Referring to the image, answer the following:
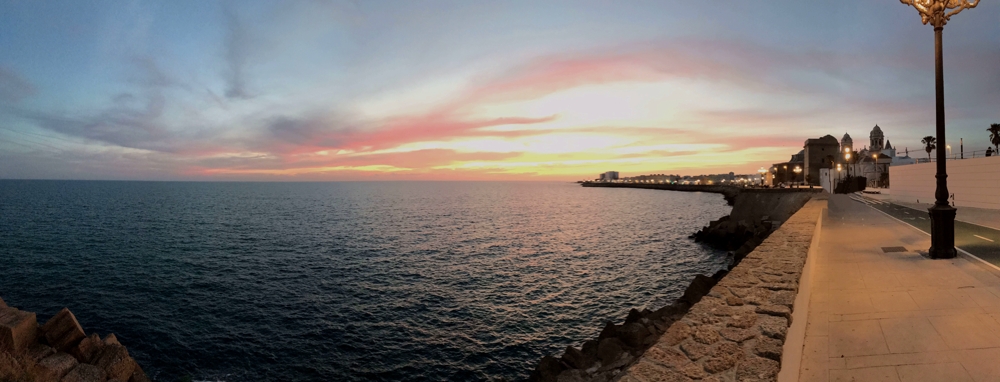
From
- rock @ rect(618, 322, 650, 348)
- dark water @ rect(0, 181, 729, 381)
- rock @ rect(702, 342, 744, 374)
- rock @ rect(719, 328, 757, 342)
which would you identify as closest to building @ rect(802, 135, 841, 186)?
dark water @ rect(0, 181, 729, 381)

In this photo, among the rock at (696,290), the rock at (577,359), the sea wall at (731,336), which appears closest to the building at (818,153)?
the rock at (696,290)

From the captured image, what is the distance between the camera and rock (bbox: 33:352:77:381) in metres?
9.95

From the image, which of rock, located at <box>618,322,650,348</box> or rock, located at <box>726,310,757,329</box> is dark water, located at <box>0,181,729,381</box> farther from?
rock, located at <box>726,310,757,329</box>

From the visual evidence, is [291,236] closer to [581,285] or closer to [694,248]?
[581,285]

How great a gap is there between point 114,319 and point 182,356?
6378 mm

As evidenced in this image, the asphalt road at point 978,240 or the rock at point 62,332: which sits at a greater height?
the asphalt road at point 978,240

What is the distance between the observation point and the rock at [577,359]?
12052 millimetres

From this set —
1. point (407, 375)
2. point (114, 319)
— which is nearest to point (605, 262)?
point (407, 375)

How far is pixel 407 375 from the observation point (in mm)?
14398

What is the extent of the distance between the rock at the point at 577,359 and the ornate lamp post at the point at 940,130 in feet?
27.6

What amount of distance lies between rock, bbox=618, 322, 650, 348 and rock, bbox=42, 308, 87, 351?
1465 cm

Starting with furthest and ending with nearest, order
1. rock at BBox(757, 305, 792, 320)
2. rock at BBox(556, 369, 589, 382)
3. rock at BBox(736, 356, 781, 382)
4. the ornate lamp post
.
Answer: rock at BBox(556, 369, 589, 382)
the ornate lamp post
rock at BBox(757, 305, 792, 320)
rock at BBox(736, 356, 781, 382)

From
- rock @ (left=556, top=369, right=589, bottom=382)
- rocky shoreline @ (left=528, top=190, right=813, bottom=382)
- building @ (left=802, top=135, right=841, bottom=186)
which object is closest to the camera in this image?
rock @ (left=556, top=369, right=589, bottom=382)

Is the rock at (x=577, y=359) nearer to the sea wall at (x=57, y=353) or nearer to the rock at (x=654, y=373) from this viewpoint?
the rock at (x=654, y=373)
